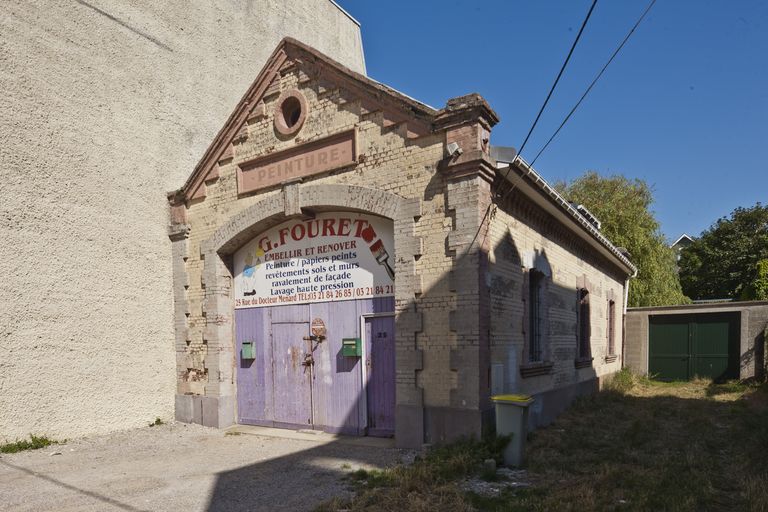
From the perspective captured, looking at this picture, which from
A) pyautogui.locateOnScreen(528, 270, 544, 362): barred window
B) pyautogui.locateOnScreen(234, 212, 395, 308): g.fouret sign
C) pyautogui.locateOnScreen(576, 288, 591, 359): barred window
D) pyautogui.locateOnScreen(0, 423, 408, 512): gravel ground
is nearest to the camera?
pyautogui.locateOnScreen(0, 423, 408, 512): gravel ground

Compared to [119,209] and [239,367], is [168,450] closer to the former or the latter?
[239,367]

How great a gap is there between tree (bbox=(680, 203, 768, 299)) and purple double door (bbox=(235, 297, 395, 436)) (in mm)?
32950

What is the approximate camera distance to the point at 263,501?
565cm

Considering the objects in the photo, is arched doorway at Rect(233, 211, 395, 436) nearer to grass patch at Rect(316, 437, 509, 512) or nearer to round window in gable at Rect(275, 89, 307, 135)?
round window in gable at Rect(275, 89, 307, 135)

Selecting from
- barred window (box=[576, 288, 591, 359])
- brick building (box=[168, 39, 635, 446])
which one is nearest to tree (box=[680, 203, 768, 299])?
barred window (box=[576, 288, 591, 359])

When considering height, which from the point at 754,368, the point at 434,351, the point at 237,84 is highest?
the point at 237,84

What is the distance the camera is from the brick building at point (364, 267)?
746 cm

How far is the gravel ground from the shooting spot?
574 cm

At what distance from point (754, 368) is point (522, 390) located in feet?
37.6

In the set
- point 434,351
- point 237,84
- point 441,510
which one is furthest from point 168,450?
point 237,84

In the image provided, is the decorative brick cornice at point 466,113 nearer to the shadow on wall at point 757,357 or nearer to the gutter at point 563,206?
the gutter at point 563,206

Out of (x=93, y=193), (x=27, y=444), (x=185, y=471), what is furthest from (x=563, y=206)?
(x=27, y=444)

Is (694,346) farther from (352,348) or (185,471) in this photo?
(185,471)

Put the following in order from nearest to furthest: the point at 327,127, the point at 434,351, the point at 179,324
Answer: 1. the point at 434,351
2. the point at 327,127
3. the point at 179,324
